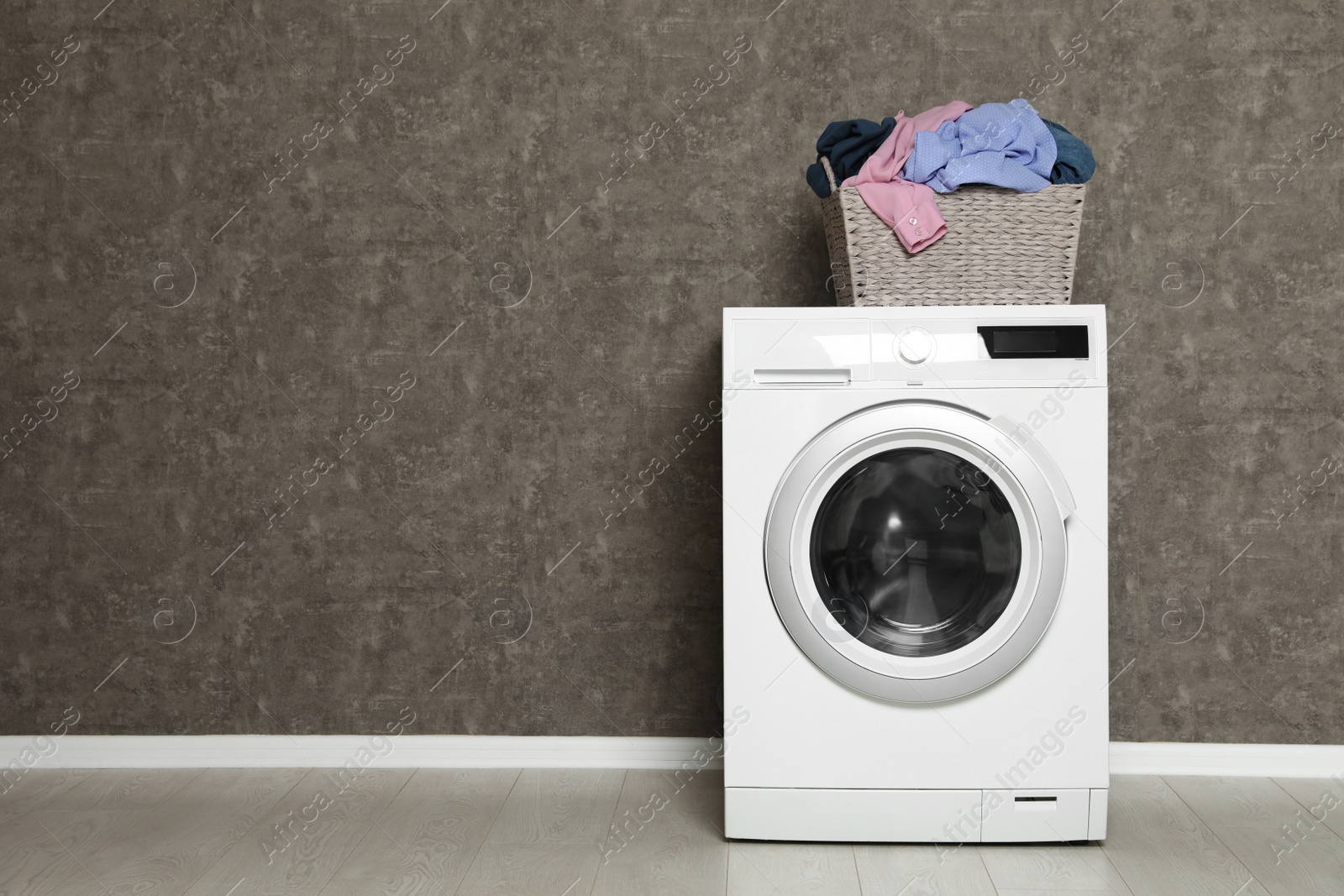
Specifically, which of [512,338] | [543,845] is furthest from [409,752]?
[512,338]

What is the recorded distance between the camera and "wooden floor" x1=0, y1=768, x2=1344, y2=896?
158cm

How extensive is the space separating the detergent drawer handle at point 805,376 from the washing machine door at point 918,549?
0.08 meters

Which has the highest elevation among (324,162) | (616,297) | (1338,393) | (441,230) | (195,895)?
(324,162)

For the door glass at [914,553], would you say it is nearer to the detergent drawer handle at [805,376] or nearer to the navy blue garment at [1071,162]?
the detergent drawer handle at [805,376]

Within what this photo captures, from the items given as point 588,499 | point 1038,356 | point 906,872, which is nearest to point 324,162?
point 588,499

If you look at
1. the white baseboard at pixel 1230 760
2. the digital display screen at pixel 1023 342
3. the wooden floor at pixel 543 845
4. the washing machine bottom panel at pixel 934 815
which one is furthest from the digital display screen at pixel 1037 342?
the white baseboard at pixel 1230 760

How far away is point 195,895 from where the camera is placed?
1.55m

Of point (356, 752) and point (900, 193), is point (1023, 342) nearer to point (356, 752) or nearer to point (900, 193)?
point (900, 193)

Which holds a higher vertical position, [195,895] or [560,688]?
[560,688]

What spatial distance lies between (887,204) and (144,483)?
A: 1.72m

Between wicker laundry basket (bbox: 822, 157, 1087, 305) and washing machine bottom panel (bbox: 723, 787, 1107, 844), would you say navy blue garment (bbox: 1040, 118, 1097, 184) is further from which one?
washing machine bottom panel (bbox: 723, 787, 1107, 844)

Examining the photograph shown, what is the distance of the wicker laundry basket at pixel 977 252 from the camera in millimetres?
1705

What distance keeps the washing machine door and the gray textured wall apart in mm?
508

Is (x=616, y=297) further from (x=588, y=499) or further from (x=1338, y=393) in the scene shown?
(x=1338, y=393)
